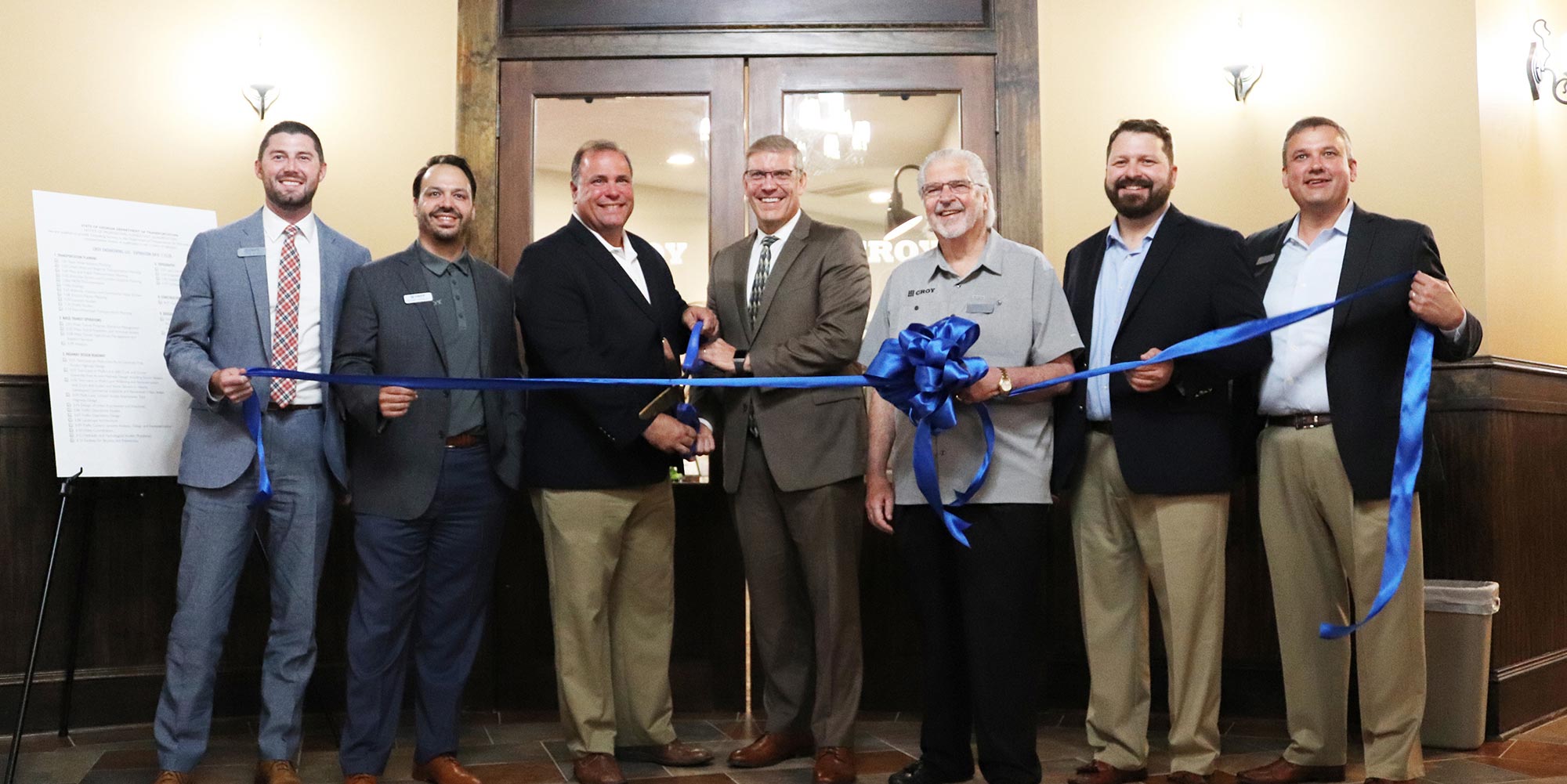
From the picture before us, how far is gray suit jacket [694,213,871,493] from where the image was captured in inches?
143

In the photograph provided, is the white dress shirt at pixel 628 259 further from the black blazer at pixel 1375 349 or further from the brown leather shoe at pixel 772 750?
the black blazer at pixel 1375 349

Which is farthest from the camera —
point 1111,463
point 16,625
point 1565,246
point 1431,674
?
point 1565,246

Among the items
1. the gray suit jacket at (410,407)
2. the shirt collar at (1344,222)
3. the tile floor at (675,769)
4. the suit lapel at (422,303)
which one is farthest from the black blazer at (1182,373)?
the suit lapel at (422,303)

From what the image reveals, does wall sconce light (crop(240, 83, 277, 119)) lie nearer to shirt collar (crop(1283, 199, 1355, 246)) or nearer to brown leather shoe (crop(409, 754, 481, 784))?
brown leather shoe (crop(409, 754, 481, 784))

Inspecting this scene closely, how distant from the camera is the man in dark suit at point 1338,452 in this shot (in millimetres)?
3256

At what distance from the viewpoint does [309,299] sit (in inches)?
142

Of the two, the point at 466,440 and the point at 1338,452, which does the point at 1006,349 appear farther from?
the point at 466,440

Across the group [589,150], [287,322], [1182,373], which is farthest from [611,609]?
[1182,373]

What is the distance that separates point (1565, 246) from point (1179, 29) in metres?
1.81

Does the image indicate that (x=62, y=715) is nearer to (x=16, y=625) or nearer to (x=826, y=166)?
(x=16, y=625)

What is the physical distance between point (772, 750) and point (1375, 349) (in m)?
2.08

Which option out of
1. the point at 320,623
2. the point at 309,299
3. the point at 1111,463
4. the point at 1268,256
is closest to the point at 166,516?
the point at 320,623

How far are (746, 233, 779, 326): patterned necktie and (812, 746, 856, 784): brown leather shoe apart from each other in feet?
4.28

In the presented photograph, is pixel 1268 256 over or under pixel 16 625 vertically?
over
